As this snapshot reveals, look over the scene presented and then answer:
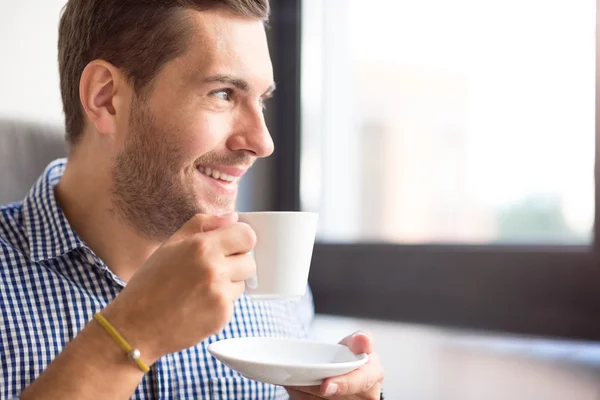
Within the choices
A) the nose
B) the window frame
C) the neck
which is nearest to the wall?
the neck

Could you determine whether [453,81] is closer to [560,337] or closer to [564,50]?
[564,50]

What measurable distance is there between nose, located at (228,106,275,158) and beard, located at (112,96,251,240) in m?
0.02

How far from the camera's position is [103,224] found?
1.19 meters

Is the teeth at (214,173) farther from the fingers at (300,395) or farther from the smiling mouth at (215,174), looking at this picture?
the fingers at (300,395)

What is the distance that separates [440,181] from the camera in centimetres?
158

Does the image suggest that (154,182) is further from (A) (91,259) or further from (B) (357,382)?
(B) (357,382)

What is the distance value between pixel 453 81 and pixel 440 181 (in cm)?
25

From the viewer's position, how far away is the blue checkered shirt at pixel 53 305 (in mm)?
999

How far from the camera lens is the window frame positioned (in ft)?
4.27

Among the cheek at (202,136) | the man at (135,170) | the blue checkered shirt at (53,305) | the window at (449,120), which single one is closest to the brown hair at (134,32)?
the man at (135,170)

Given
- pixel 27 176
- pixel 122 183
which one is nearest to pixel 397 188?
pixel 122 183

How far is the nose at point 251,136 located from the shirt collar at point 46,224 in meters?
0.32

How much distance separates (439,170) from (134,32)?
80 cm

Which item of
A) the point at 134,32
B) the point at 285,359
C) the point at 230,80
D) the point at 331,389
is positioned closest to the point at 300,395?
the point at 285,359
